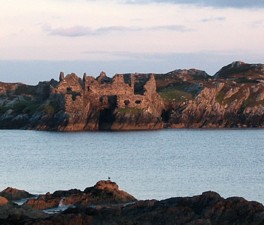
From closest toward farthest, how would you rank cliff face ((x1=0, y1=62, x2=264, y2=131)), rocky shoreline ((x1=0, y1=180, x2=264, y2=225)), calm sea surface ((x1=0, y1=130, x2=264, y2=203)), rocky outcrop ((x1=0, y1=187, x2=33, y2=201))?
rocky shoreline ((x1=0, y1=180, x2=264, y2=225))
rocky outcrop ((x1=0, y1=187, x2=33, y2=201))
calm sea surface ((x1=0, y1=130, x2=264, y2=203))
cliff face ((x1=0, y1=62, x2=264, y2=131))

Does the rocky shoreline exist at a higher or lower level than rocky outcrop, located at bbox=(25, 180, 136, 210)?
higher

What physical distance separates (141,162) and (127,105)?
52.8 m

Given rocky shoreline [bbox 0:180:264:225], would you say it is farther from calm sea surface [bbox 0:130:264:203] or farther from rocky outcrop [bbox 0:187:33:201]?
calm sea surface [bbox 0:130:264:203]

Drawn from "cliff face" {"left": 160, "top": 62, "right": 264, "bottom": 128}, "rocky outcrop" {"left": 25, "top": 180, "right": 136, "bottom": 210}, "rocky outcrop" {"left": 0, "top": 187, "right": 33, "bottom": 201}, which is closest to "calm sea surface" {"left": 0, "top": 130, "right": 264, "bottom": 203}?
"rocky outcrop" {"left": 0, "top": 187, "right": 33, "bottom": 201}

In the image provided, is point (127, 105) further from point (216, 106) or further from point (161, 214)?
point (161, 214)

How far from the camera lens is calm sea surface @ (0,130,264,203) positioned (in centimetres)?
5294

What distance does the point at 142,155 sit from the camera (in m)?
83.5

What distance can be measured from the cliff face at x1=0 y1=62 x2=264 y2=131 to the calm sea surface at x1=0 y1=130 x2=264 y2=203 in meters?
4.28

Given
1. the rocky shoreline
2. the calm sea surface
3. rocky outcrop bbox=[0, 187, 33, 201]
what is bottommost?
the calm sea surface

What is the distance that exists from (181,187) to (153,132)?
72.2 metres

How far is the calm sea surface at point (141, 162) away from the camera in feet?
174

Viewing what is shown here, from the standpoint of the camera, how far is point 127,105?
125875 millimetres

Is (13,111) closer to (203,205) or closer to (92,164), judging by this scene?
(92,164)

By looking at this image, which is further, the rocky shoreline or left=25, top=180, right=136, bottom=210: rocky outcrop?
left=25, top=180, right=136, bottom=210: rocky outcrop
